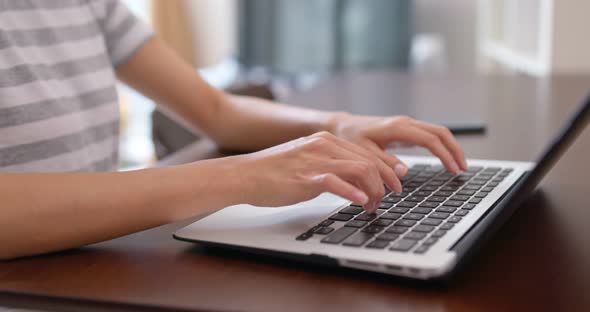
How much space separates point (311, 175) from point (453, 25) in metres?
2.89

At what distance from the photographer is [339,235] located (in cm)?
60

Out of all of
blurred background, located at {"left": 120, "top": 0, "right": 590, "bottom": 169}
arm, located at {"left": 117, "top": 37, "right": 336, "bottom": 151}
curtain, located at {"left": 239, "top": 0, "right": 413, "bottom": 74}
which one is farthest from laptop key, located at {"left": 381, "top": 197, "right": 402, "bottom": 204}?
curtain, located at {"left": 239, "top": 0, "right": 413, "bottom": 74}

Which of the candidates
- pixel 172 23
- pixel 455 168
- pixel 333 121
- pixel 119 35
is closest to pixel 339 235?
pixel 455 168

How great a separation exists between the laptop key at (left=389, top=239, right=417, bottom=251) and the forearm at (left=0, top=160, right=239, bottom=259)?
6.7 inches

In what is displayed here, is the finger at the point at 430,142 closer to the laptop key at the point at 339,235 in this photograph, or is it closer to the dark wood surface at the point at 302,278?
the dark wood surface at the point at 302,278

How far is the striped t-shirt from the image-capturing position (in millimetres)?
896

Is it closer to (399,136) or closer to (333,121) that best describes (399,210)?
(399,136)

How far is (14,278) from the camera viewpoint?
601mm

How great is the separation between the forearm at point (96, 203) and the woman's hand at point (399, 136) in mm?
214

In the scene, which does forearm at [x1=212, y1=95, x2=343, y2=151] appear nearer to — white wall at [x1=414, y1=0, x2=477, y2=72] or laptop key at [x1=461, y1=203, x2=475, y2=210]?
laptop key at [x1=461, y1=203, x2=475, y2=210]

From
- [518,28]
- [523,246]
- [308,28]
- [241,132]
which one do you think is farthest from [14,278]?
[308,28]

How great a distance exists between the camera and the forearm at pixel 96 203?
2.10 feet

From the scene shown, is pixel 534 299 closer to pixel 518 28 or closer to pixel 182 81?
pixel 182 81

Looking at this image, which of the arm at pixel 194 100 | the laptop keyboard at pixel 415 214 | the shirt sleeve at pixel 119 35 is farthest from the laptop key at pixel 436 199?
the shirt sleeve at pixel 119 35
